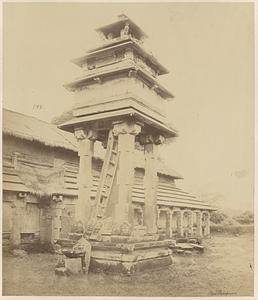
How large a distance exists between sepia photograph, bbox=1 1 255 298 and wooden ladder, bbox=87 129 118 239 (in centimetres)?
1

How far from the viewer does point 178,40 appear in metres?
5.06

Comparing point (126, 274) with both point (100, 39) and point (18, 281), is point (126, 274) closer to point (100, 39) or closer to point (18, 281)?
point (18, 281)

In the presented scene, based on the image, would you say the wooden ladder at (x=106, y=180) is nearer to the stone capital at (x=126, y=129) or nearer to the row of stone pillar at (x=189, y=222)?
the stone capital at (x=126, y=129)

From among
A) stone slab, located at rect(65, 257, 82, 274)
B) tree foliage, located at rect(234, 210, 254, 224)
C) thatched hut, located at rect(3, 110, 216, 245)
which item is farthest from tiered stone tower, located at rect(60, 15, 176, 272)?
tree foliage, located at rect(234, 210, 254, 224)

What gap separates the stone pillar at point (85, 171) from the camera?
543cm

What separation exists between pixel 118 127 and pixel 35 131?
1010mm

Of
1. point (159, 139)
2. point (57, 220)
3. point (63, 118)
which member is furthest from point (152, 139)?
point (57, 220)

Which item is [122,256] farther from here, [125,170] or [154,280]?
[125,170]

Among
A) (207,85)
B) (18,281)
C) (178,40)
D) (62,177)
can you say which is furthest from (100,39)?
(18,281)

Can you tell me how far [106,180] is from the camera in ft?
17.5

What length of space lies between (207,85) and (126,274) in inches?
87.6

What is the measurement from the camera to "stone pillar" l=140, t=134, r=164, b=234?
5633 mm

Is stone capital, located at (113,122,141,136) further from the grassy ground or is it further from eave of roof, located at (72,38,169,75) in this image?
the grassy ground

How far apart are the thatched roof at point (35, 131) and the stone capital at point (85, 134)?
11.6 inches
